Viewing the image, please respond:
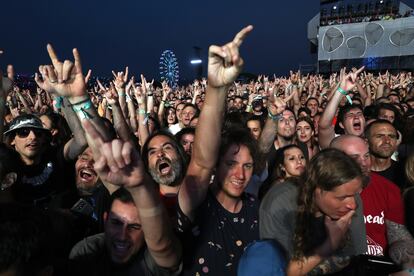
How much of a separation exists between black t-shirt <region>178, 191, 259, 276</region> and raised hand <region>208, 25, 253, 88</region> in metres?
0.63

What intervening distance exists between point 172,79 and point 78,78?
22.9 meters

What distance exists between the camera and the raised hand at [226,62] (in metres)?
1.91

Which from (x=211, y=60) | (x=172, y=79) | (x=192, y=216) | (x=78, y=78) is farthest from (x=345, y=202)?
(x=172, y=79)

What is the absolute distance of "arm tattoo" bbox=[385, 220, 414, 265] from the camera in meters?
2.11

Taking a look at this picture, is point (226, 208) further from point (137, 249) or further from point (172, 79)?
point (172, 79)

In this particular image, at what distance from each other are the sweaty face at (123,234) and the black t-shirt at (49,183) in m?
1.16

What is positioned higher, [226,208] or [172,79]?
[172,79]

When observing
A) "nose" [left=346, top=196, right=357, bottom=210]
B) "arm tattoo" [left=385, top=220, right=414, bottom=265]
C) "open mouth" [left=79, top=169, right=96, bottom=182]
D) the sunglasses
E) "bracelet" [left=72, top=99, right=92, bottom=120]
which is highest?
"bracelet" [left=72, top=99, right=92, bottom=120]

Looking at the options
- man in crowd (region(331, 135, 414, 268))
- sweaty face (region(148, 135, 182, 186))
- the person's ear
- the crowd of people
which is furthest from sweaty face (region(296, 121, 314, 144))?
the person's ear

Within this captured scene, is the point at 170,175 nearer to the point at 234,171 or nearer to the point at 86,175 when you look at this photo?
the point at 234,171

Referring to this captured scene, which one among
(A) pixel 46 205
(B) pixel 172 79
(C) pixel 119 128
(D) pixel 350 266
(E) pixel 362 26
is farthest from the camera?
(E) pixel 362 26

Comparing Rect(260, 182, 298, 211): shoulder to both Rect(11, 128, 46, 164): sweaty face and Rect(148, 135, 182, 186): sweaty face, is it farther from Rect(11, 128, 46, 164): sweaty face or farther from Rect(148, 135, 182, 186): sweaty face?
Rect(11, 128, 46, 164): sweaty face

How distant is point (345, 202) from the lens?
2023 mm

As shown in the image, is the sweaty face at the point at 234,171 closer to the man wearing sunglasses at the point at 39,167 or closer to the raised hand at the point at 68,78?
the raised hand at the point at 68,78
